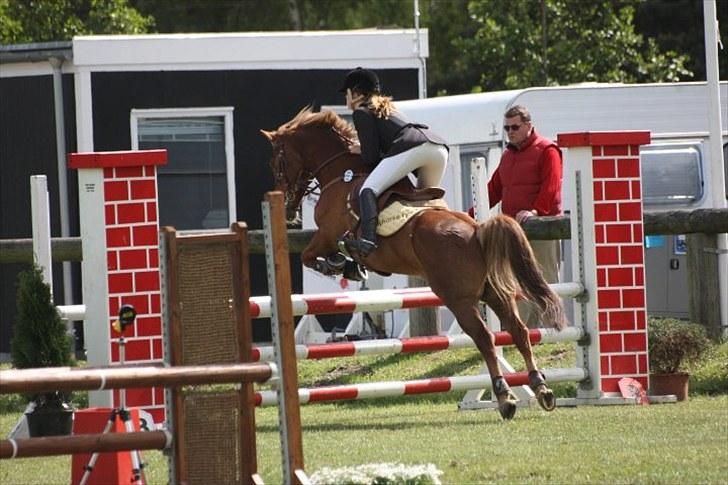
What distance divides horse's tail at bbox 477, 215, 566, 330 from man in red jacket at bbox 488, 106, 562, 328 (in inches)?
78.9

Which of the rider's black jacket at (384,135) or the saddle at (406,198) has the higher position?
the rider's black jacket at (384,135)

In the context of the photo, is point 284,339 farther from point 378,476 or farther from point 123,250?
point 123,250

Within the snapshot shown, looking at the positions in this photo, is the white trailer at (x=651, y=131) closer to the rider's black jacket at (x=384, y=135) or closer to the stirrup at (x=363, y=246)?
the rider's black jacket at (x=384, y=135)

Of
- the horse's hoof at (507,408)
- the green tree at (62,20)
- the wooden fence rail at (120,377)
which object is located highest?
the green tree at (62,20)

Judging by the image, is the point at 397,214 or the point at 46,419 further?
the point at 397,214

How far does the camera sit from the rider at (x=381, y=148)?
10.1 metres

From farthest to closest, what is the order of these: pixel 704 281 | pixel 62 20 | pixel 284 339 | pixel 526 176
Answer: pixel 62 20
pixel 704 281
pixel 526 176
pixel 284 339

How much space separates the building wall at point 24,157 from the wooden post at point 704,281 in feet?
21.7

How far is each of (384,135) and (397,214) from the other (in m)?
0.56

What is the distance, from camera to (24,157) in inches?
674

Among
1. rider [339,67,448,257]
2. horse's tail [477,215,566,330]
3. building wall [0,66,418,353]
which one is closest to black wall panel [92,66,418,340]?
building wall [0,66,418,353]

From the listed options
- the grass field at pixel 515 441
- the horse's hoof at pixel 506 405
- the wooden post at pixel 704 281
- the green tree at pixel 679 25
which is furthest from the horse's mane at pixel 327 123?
the green tree at pixel 679 25

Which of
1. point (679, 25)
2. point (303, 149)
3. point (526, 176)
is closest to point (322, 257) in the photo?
point (303, 149)

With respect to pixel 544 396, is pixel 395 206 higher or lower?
higher
